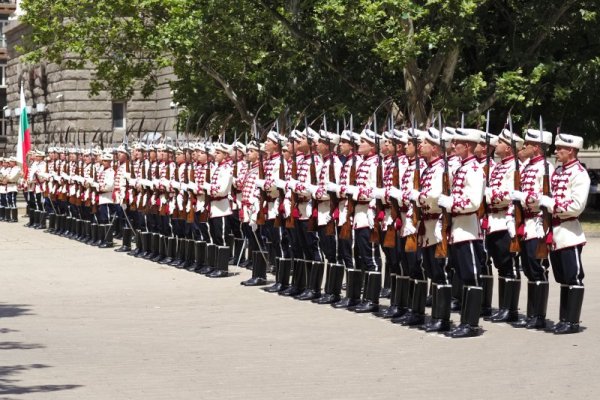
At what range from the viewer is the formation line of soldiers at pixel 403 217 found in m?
13.7

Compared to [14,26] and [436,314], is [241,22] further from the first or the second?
[14,26]

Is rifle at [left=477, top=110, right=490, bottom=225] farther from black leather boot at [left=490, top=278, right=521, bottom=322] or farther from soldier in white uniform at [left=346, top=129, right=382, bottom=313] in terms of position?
soldier in white uniform at [left=346, top=129, right=382, bottom=313]

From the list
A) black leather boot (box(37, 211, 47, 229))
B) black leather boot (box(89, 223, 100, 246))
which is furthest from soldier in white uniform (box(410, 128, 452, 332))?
black leather boot (box(37, 211, 47, 229))

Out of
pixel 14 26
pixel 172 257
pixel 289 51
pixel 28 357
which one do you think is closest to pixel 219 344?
pixel 28 357

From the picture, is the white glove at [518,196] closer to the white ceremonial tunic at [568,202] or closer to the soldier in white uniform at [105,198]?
the white ceremonial tunic at [568,202]

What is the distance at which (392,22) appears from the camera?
3139cm

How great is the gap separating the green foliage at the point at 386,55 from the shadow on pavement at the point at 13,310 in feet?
48.6

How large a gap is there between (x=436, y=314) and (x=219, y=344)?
2049 millimetres

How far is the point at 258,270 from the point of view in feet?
63.5

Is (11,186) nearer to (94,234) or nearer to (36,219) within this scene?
(36,219)

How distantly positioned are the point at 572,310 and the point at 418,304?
1.50 meters

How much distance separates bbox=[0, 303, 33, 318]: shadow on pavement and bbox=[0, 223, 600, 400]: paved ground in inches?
0.4

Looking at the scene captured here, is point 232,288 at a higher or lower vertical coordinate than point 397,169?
lower

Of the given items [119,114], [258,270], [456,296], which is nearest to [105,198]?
[258,270]
